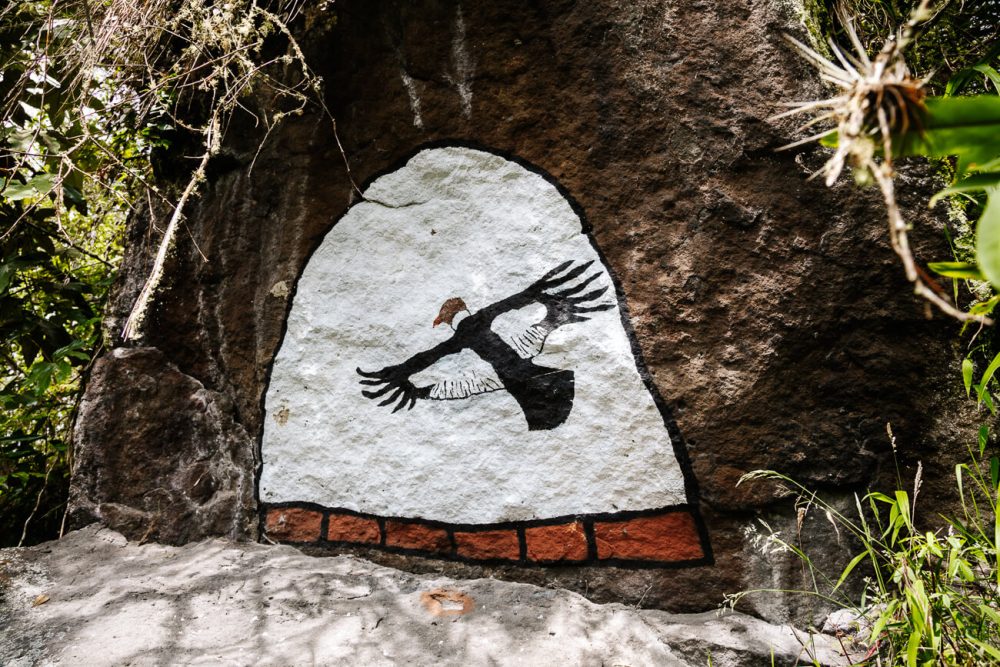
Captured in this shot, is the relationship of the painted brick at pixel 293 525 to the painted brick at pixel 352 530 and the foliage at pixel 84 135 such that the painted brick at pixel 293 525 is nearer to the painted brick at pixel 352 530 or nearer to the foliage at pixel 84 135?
the painted brick at pixel 352 530

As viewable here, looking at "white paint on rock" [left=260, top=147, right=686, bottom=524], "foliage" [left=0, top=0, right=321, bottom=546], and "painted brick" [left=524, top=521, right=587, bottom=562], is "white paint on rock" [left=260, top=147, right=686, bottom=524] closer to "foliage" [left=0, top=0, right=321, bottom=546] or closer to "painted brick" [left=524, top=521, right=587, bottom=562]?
"painted brick" [left=524, top=521, right=587, bottom=562]

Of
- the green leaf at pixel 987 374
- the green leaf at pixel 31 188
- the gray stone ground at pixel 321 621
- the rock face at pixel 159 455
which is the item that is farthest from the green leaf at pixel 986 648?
the green leaf at pixel 31 188

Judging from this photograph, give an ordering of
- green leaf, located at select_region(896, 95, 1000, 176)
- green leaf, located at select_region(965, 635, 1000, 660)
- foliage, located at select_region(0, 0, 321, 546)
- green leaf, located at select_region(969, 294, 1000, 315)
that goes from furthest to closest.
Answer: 1. foliage, located at select_region(0, 0, 321, 546)
2. green leaf, located at select_region(969, 294, 1000, 315)
3. green leaf, located at select_region(965, 635, 1000, 660)
4. green leaf, located at select_region(896, 95, 1000, 176)

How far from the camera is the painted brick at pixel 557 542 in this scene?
1604 millimetres

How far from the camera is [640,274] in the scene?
5.25 feet

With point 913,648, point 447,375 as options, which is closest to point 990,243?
point 913,648

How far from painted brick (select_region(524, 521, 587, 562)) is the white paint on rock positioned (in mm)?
39

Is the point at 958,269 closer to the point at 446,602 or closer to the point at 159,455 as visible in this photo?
the point at 446,602

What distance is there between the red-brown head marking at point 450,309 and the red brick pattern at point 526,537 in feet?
1.81

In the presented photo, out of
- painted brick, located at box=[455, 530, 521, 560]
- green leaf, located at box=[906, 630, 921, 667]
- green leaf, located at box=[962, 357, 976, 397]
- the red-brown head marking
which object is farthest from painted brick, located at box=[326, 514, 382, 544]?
green leaf, located at box=[962, 357, 976, 397]

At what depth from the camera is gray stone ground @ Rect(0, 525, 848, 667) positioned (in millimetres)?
1383

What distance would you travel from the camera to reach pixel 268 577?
1703 millimetres

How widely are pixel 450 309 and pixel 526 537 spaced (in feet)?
2.07

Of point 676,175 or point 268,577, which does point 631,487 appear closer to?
point 676,175
